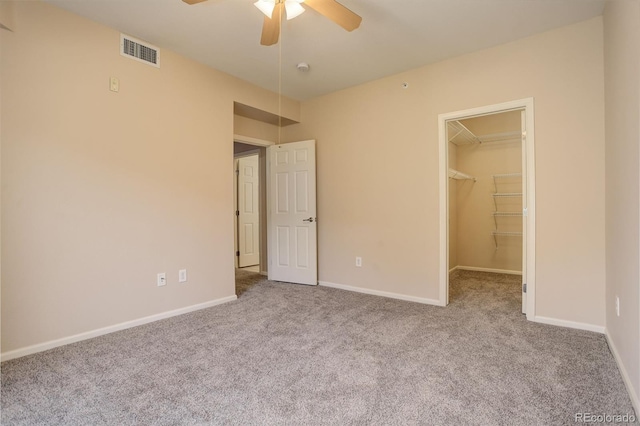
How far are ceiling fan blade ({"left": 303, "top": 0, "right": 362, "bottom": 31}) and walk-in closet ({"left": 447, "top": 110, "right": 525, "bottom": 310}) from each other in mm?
2955

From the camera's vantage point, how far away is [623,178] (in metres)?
1.92

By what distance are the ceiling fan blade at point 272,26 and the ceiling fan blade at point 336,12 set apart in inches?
8.3

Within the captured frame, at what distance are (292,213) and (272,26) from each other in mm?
2542

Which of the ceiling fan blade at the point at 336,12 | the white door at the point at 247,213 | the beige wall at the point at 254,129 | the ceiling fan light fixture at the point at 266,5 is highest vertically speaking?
the ceiling fan light fixture at the point at 266,5

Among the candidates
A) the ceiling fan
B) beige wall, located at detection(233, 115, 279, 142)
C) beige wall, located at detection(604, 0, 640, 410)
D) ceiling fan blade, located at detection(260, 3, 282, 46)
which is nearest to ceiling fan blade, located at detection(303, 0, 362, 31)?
the ceiling fan

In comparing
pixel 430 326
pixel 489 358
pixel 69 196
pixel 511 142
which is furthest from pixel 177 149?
pixel 511 142

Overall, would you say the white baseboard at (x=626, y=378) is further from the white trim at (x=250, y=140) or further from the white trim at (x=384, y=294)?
the white trim at (x=250, y=140)

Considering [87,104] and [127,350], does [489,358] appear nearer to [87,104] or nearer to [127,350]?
[127,350]

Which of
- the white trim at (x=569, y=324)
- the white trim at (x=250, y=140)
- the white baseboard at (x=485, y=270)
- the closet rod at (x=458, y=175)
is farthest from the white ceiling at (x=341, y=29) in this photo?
the white baseboard at (x=485, y=270)

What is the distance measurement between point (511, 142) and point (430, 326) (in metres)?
3.69

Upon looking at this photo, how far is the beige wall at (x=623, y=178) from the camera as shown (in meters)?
1.64

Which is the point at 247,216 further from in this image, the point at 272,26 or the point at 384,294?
the point at 272,26

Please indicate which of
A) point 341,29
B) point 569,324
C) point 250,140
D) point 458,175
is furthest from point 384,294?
point 341,29

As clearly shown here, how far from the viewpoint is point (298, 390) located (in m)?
1.79
